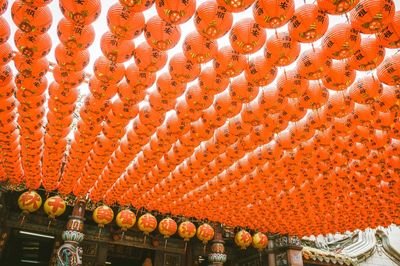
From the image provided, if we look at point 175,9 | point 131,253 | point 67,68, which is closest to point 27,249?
point 131,253

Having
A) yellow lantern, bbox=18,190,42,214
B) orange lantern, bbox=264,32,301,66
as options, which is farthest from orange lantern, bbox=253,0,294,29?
yellow lantern, bbox=18,190,42,214

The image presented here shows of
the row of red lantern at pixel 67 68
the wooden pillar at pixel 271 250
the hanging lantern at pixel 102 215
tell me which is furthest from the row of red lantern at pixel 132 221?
the wooden pillar at pixel 271 250

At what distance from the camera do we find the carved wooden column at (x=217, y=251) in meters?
13.5

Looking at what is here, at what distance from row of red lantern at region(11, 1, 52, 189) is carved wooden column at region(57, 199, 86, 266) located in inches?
154

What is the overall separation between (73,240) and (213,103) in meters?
8.26

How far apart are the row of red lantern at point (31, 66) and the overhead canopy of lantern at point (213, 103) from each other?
0.02 m

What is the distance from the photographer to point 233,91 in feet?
18.5

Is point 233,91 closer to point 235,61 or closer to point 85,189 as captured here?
point 235,61

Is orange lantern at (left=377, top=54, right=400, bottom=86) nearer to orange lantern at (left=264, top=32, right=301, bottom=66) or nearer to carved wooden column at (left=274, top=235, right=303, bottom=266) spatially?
orange lantern at (left=264, top=32, right=301, bottom=66)

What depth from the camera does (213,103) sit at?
639 centimetres

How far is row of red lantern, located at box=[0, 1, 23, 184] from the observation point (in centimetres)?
498

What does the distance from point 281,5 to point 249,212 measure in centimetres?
915

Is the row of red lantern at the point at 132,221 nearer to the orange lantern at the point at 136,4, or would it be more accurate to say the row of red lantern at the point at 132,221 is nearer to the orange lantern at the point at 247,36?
the orange lantern at the point at 247,36

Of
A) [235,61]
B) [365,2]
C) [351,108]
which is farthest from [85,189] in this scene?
Answer: [365,2]
